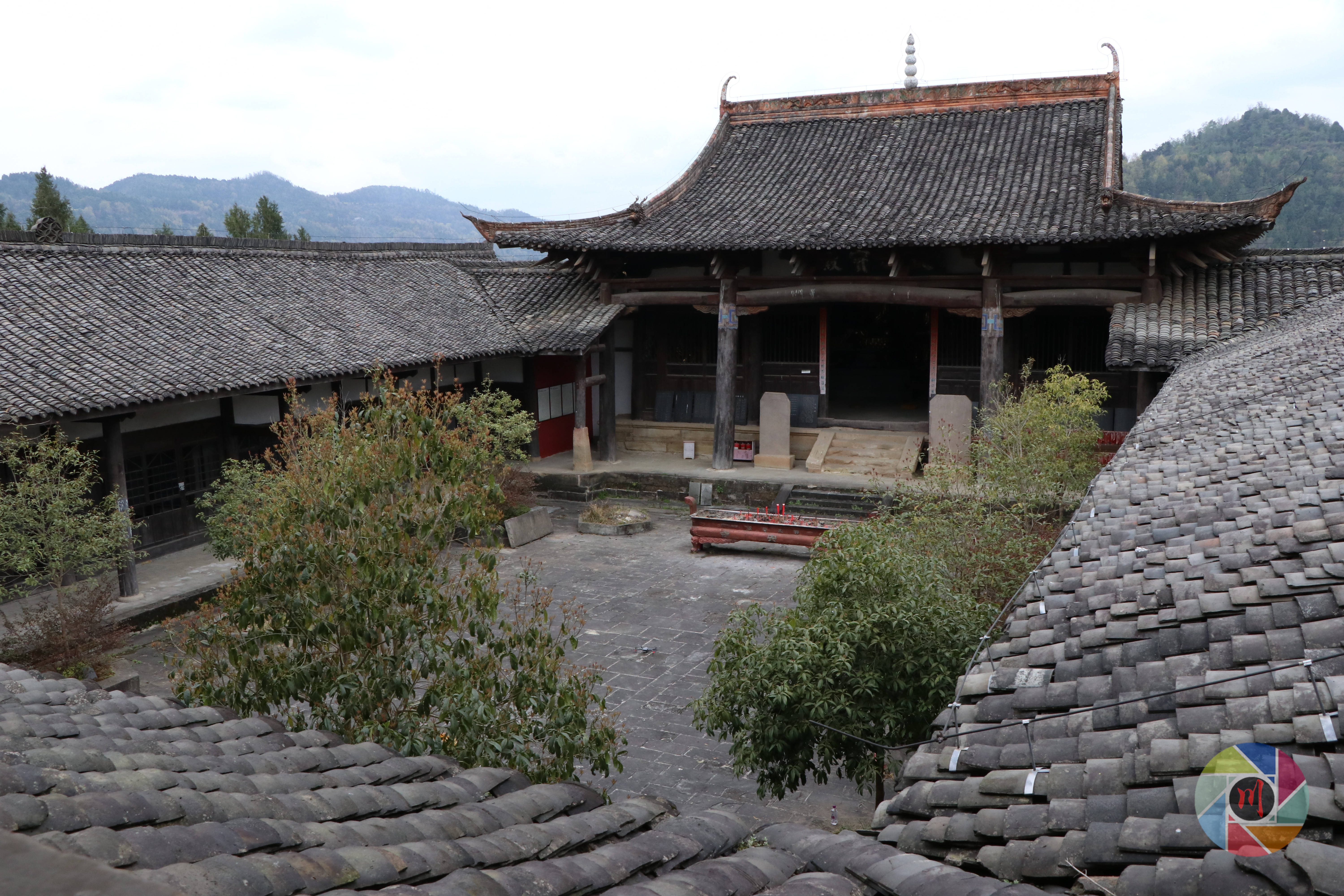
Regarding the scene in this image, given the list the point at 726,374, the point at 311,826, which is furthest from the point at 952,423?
the point at 311,826

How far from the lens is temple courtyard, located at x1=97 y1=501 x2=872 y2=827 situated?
9.08m

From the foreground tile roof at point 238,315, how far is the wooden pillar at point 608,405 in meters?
0.88

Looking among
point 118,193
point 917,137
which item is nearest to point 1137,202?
point 917,137

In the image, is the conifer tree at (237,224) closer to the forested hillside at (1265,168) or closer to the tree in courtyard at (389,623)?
the tree in courtyard at (389,623)

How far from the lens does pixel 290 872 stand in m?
2.84

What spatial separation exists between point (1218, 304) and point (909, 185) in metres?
6.07

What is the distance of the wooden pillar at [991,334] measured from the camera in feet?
60.2

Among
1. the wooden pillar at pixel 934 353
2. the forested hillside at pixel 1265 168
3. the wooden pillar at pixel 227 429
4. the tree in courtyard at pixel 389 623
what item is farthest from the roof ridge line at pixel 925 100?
the forested hillside at pixel 1265 168

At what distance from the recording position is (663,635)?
13.3 meters

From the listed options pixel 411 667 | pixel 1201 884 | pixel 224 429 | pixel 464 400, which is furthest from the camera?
pixel 464 400

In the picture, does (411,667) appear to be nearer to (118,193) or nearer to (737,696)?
(737,696)

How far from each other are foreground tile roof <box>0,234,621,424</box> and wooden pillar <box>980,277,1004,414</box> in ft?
24.5

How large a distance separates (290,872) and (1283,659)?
134 inches

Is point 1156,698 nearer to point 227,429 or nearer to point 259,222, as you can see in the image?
point 227,429
